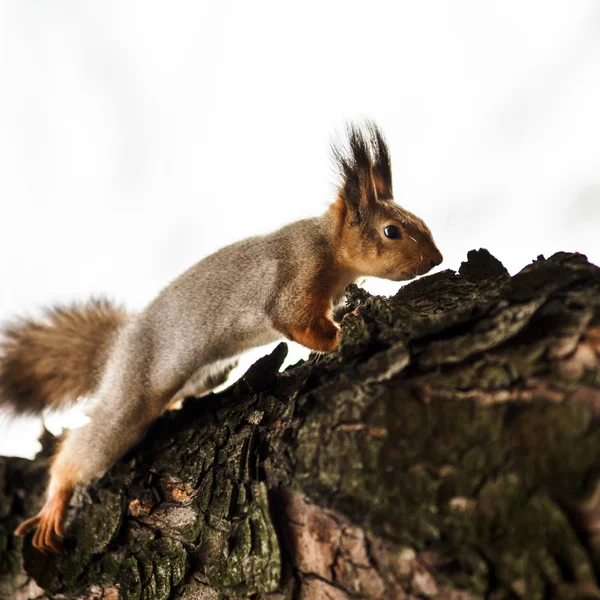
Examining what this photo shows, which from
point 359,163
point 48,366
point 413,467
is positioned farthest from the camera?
point 48,366

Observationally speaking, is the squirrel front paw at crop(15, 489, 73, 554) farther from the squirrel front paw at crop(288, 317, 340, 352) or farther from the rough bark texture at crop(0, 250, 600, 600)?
the squirrel front paw at crop(288, 317, 340, 352)

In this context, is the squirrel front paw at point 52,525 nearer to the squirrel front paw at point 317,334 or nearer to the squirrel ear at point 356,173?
the squirrel front paw at point 317,334

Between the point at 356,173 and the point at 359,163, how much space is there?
36mm

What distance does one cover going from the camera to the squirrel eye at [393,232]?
167 cm

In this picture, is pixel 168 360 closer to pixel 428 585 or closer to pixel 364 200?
pixel 364 200

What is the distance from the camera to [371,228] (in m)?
1.70

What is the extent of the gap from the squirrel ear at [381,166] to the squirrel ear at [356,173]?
8 centimetres

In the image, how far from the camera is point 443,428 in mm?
739

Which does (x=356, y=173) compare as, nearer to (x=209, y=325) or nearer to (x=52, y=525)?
(x=209, y=325)

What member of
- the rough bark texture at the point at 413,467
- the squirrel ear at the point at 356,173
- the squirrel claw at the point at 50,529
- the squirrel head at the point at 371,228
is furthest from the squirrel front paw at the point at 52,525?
the squirrel ear at the point at 356,173

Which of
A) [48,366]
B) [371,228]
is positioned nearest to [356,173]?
[371,228]

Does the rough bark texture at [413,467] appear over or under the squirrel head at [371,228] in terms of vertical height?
under

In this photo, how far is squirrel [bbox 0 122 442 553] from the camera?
1582 mm

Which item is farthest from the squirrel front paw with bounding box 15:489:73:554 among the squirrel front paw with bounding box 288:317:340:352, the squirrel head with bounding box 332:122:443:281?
the squirrel head with bounding box 332:122:443:281
